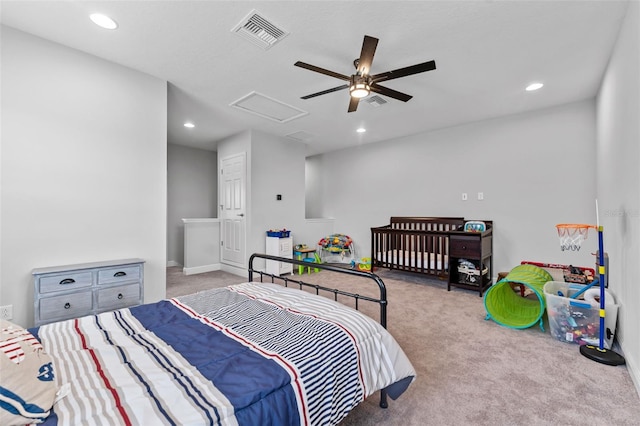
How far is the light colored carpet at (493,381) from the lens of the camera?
4.87ft

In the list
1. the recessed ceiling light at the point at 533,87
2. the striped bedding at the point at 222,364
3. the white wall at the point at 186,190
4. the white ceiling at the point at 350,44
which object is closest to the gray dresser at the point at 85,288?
the striped bedding at the point at 222,364

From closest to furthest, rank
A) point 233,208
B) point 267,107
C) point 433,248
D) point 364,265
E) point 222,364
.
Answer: point 222,364, point 267,107, point 433,248, point 233,208, point 364,265

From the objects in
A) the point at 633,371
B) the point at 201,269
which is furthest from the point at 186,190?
the point at 633,371

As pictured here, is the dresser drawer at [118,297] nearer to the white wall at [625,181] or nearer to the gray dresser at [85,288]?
Answer: the gray dresser at [85,288]

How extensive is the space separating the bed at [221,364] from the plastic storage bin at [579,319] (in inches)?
72.6

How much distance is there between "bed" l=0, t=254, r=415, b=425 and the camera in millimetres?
791

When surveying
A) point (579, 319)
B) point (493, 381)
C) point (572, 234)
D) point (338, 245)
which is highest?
point (572, 234)

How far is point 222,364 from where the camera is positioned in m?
0.99

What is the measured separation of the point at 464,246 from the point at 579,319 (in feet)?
5.09

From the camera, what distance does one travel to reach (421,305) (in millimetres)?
3248

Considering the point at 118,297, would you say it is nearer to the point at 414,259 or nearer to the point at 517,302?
the point at 414,259

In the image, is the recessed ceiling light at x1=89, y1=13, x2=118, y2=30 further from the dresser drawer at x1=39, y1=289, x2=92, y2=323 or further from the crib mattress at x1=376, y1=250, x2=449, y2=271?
the crib mattress at x1=376, y1=250, x2=449, y2=271

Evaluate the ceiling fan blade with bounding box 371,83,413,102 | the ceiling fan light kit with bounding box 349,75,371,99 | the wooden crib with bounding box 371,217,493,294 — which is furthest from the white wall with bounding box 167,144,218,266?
the ceiling fan blade with bounding box 371,83,413,102

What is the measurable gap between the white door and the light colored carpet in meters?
2.78
